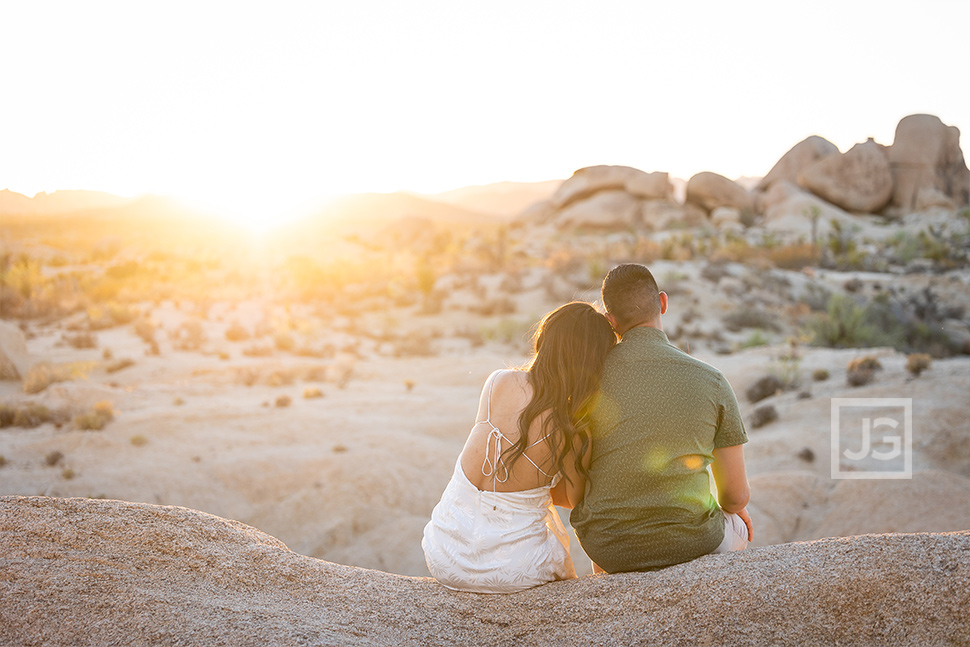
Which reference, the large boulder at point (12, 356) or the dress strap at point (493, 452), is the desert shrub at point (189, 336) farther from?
the dress strap at point (493, 452)

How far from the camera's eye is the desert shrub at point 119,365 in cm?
1147

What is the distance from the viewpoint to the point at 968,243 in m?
23.8

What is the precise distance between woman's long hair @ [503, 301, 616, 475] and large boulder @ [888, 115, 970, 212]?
42245 mm

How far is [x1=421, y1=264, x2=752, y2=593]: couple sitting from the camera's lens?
281 centimetres

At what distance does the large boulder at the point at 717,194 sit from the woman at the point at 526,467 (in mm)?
38426

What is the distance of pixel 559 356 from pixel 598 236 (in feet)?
111

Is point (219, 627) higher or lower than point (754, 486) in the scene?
higher

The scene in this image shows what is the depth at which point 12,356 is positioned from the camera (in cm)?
1035

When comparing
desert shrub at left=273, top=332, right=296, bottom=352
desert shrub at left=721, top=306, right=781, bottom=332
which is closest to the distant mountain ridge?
desert shrub at left=273, top=332, right=296, bottom=352

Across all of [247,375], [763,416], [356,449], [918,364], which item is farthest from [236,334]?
[918,364]

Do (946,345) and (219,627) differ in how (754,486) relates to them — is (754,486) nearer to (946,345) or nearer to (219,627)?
(219,627)

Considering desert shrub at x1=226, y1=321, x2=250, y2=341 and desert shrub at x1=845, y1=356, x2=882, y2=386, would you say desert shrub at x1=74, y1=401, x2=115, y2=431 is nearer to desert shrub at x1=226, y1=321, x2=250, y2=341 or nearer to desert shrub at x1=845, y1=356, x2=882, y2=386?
desert shrub at x1=226, y1=321, x2=250, y2=341

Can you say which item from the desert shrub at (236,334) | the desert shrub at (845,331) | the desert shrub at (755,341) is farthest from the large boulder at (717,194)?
the desert shrub at (236,334)

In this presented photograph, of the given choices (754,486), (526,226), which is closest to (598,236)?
(526,226)
